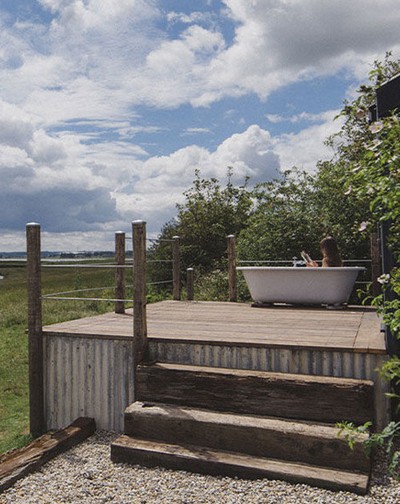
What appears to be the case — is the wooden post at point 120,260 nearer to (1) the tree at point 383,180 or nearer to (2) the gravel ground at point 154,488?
(2) the gravel ground at point 154,488

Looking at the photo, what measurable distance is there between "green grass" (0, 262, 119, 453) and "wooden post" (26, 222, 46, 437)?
0.14 metres

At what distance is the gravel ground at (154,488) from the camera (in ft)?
9.90

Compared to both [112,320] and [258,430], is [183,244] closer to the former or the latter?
[112,320]

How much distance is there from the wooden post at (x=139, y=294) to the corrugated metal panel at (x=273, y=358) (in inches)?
6.4

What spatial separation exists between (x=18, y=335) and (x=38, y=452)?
571 cm

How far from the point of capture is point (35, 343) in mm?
4781

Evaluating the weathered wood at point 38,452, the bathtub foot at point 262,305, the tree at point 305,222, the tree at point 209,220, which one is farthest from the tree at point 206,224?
the weathered wood at point 38,452

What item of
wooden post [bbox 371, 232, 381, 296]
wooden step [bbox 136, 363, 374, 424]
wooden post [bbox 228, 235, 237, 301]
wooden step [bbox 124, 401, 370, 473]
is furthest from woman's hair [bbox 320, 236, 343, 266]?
wooden step [bbox 124, 401, 370, 473]

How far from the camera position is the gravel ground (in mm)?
3018

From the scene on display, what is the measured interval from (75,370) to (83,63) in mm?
3094

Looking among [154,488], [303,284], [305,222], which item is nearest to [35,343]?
[154,488]

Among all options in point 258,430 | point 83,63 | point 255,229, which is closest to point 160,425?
point 258,430

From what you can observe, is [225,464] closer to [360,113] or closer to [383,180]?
[383,180]

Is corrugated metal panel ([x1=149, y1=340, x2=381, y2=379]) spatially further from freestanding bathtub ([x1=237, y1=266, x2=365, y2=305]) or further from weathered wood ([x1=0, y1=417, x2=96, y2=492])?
freestanding bathtub ([x1=237, y1=266, x2=365, y2=305])
